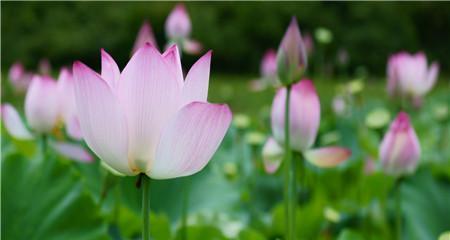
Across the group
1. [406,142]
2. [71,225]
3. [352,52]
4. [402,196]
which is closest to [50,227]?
[71,225]

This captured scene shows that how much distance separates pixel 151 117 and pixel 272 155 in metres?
0.30

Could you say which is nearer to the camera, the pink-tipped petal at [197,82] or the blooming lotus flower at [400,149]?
Answer: the pink-tipped petal at [197,82]

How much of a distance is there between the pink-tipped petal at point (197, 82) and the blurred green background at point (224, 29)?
18.7 ft

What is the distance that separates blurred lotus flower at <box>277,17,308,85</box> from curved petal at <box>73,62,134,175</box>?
0.73 ft

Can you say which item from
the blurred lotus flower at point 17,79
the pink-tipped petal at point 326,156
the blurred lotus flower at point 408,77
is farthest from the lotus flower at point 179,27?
the blurred lotus flower at point 17,79

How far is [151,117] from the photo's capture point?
1.24ft

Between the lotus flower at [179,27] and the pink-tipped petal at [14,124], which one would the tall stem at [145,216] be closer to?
the pink-tipped petal at [14,124]

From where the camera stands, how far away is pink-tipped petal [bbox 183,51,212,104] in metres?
0.38

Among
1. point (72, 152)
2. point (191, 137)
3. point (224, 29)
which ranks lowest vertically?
point (224, 29)

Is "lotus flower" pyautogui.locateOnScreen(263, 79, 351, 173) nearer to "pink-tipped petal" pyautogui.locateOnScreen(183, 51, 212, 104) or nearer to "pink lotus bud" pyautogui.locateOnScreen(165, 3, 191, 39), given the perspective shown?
"pink-tipped petal" pyautogui.locateOnScreen(183, 51, 212, 104)

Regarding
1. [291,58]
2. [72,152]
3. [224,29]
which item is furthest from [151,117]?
[224,29]

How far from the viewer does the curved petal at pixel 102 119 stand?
1.21 feet

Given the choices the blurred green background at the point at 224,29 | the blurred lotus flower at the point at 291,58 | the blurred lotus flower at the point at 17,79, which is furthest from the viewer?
the blurred green background at the point at 224,29

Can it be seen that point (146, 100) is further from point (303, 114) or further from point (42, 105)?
point (42, 105)
